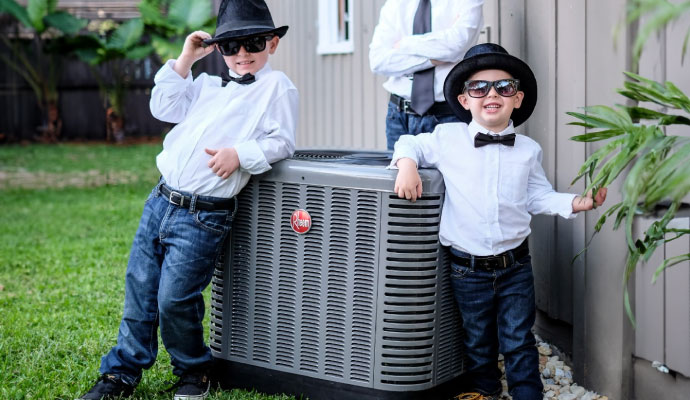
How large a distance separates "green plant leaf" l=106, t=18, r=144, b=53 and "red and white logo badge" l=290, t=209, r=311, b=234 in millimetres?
13840

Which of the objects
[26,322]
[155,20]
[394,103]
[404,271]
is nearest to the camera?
[404,271]

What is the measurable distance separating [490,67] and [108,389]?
6.08 feet

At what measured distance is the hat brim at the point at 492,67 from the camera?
3.05m

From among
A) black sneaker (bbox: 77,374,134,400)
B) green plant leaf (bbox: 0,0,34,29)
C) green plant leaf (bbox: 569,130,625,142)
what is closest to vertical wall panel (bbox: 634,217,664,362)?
green plant leaf (bbox: 569,130,625,142)

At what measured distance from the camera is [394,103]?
12.8 ft

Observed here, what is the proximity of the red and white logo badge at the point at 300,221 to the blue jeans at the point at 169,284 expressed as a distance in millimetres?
252

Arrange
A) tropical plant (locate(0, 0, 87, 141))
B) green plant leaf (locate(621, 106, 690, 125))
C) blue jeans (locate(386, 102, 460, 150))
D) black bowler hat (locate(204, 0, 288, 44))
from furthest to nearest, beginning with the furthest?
1. tropical plant (locate(0, 0, 87, 141))
2. blue jeans (locate(386, 102, 460, 150))
3. black bowler hat (locate(204, 0, 288, 44))
4. green plant leaf (locate(621, 106, 690, 125))

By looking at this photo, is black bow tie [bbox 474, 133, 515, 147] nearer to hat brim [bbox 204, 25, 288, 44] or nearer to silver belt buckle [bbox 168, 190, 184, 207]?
hat brim [bbox 204, 25, 288, 44]

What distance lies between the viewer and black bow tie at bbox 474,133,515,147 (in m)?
3.04

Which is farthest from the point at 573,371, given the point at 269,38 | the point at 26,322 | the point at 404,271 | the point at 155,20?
the point at 155,20

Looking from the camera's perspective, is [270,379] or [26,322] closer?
[270,379]

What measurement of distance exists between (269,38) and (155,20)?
13.4m

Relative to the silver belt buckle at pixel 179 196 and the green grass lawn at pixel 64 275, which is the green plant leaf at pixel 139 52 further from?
the silver belt buckle at pixel 179 196

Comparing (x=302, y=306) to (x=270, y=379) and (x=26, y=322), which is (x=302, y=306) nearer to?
(x=270, y=379)
